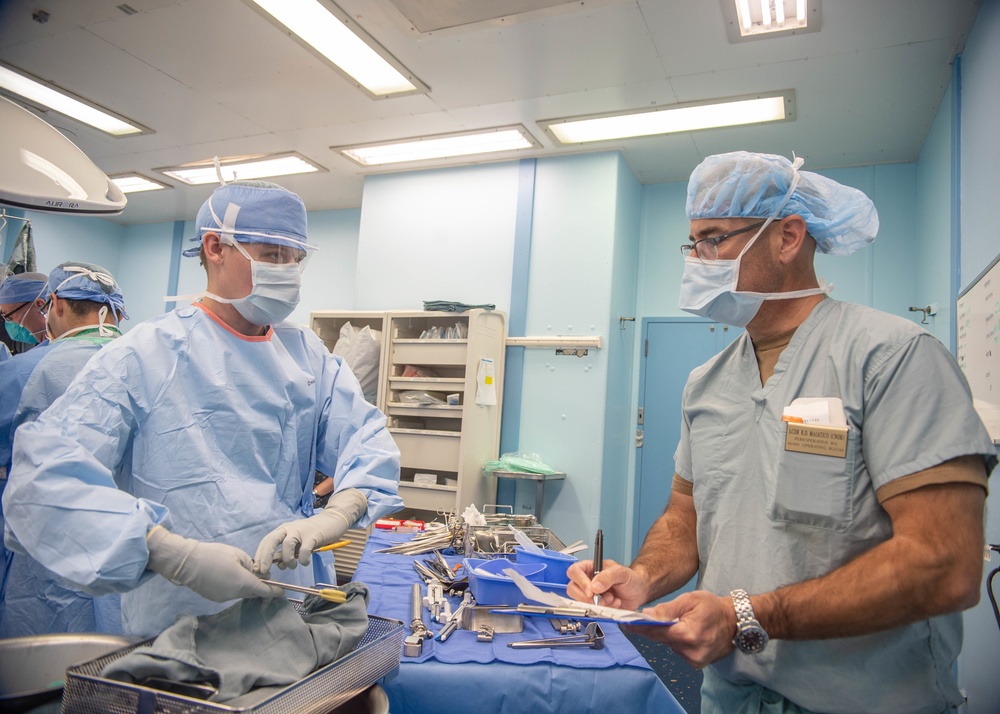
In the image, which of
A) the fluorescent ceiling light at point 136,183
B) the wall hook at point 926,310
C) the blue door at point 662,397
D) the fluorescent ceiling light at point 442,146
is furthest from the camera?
the fluorescent ceiling light at point 136,183

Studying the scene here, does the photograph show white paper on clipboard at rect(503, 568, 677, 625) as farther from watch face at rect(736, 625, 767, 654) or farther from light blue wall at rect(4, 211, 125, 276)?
light blue wall at rect(4, 211, 125, 276)

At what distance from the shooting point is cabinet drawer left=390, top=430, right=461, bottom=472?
4.27 meters

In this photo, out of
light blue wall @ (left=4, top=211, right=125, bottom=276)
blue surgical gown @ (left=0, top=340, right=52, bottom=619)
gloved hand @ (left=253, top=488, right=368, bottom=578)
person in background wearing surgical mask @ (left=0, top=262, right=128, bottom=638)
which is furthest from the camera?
light blue wall @ (left=4, top=211, right=125, bottom=276)

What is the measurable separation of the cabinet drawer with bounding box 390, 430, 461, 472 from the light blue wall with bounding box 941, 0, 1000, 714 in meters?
2.82

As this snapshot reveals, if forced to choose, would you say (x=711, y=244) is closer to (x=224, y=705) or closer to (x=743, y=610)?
(x=743, y=610)

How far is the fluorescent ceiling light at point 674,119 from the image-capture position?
12.6 feet

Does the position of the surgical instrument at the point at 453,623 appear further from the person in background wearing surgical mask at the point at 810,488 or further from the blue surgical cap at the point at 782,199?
the blue surgical cap at the point at 782,199

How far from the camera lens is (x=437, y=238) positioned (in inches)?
203

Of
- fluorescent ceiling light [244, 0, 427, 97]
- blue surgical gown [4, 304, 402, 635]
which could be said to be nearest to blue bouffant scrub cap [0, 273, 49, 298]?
fluorescent ceiling light [244, 0, 427, 97]

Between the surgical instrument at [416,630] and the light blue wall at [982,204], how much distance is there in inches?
82.1

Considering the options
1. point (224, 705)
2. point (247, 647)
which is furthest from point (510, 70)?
point (224, 705)

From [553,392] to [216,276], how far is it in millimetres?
3262

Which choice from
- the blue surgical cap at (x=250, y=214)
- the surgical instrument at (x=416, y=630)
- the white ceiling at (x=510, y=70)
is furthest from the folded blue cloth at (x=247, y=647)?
the white ceiling at (x=510, y=70)

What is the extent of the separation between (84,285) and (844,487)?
266 cm
